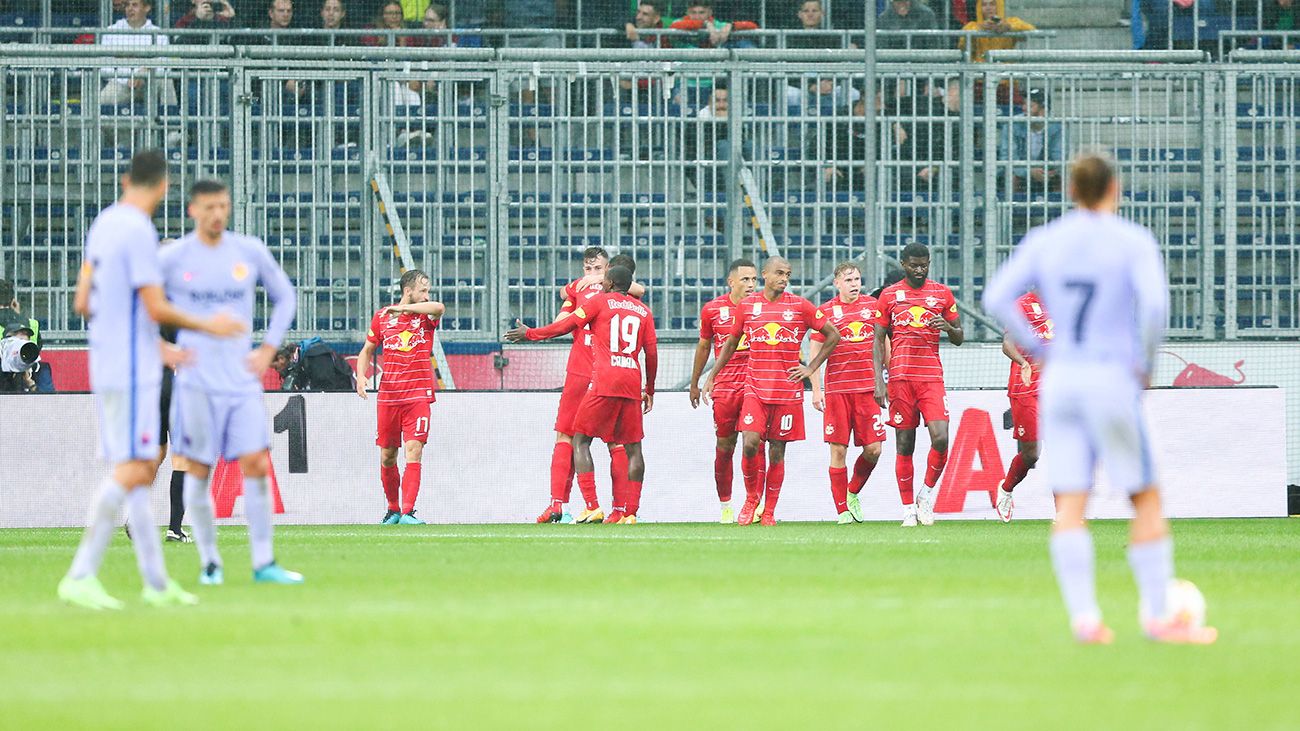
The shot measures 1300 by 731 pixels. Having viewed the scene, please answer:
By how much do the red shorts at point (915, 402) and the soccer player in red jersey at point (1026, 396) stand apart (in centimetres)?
84

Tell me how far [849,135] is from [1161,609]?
1537 centimetres

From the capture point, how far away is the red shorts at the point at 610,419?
685 inches

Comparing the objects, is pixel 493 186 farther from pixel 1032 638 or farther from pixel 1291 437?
pixel 1032 638

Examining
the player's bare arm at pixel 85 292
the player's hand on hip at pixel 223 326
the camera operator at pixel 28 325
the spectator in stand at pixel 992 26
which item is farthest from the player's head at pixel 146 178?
the spectator in stand at pixel 992 26

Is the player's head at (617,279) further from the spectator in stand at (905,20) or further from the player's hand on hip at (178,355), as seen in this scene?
the player's hand on hip at (178,355)

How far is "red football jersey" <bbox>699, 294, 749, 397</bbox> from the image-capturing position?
17453mm

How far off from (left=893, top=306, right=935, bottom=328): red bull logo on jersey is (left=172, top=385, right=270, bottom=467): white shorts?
8.69 metres

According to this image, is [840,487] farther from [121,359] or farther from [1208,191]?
[121,359]

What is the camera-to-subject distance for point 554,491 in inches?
698

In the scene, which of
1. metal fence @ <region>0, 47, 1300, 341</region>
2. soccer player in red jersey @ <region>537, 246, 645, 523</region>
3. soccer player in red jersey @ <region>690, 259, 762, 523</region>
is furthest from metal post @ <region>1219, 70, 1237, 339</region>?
soccer player in red jersey @ <region>537, 246, 645, 523</region>

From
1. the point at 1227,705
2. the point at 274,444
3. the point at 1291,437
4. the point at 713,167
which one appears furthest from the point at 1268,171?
the point at 1227,705

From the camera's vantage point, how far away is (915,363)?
16.9 meters

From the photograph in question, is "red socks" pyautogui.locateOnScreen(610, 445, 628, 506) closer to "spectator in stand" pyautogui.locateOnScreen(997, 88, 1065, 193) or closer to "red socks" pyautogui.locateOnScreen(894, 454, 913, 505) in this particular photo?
"red socks" pyautogui.locateOnScreen(894, 454, 913, 505)

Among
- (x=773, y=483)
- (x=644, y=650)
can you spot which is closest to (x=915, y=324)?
(x=773, y=483)
